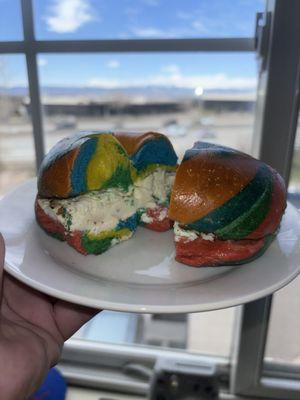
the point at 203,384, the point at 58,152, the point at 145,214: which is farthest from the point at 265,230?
the point at 203,384

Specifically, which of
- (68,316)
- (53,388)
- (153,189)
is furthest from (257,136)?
(53,388)

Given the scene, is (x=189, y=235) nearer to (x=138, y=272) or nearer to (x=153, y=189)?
(x=138, y=272)

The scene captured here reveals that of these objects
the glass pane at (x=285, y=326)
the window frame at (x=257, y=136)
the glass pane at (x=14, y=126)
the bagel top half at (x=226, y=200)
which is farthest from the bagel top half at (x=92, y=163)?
the glass pane at (x=285, y=326)

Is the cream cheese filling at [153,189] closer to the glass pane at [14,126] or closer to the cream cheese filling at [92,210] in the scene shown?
the cream cheese filling at [92,210]

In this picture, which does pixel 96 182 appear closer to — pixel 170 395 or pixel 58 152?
pixel 58 152

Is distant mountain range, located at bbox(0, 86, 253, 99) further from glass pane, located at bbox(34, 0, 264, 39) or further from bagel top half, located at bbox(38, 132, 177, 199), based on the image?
bagel top half, located at bbox(38, 132, 177, 199)

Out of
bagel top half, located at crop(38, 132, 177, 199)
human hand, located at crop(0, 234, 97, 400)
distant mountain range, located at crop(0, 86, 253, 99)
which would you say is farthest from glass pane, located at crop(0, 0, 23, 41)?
human hand, located at crop(0, 234, 97, 400)
